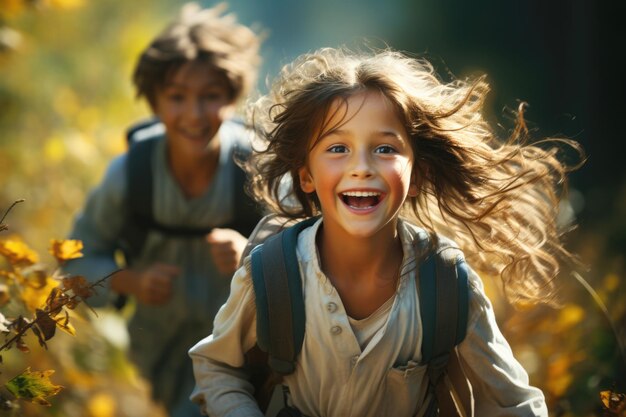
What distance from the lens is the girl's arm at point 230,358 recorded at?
282 centimetres

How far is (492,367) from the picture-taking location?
9.10ft

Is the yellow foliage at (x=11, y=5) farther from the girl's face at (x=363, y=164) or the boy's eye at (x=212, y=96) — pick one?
the girl's face at (x=363, y=164)

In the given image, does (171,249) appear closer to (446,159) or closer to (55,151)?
(446,159)

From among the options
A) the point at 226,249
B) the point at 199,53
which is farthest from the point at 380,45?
the point at 226,249

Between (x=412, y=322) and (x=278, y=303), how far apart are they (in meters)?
0.37

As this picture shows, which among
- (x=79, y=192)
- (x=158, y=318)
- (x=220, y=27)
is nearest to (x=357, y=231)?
(x=158, y=318)

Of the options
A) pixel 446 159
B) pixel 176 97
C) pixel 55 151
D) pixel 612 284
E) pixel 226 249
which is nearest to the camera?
pixel 446 159

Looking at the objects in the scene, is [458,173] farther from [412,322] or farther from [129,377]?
[129,377]

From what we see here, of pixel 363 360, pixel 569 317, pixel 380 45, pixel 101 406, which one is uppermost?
pixel 380 45

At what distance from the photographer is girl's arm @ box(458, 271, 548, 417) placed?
2.77 m

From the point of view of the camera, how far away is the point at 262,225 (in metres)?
3.18

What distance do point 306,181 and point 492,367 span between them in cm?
76

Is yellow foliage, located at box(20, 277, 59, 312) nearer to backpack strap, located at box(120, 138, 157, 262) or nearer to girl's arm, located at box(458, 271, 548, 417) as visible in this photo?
girl's arm, located at box(458, 271, 548, 417)

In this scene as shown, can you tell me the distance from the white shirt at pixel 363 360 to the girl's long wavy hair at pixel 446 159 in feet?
0.86
